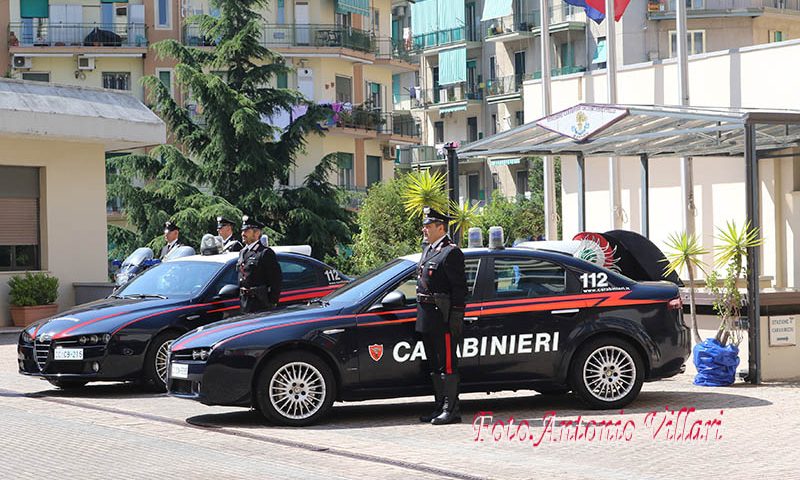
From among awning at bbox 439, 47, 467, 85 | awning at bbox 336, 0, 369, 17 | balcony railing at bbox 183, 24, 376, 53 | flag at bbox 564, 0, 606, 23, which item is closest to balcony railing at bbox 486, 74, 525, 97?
awning at bbox 439, 47, 467, 85

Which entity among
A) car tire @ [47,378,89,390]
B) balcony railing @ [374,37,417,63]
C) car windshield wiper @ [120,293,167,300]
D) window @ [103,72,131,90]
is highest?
balcony railing @ [374,37,417,63]

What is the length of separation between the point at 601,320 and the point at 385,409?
225 cm

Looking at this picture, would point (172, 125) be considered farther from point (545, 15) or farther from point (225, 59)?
point (545, 15)

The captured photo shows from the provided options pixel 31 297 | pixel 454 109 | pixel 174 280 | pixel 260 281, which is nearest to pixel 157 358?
pixel 174 280

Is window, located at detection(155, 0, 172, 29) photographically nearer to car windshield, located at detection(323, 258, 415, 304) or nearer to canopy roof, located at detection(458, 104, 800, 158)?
canopy roof, located at detection(458, 104, 800, 158)

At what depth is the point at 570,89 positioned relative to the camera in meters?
31.6

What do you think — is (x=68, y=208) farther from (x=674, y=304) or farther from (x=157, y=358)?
(x=674, y=304)

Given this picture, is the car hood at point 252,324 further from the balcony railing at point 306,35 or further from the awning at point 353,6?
the awning at point 353,6

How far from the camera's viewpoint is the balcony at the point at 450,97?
238 feet

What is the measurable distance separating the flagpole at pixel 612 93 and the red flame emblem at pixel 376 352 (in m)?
17.6

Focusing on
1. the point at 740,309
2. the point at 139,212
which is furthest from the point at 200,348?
the point at 139,212

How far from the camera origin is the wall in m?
27.5

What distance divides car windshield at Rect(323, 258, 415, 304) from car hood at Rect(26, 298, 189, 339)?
9.22ft

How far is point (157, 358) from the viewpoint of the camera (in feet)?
47.1
